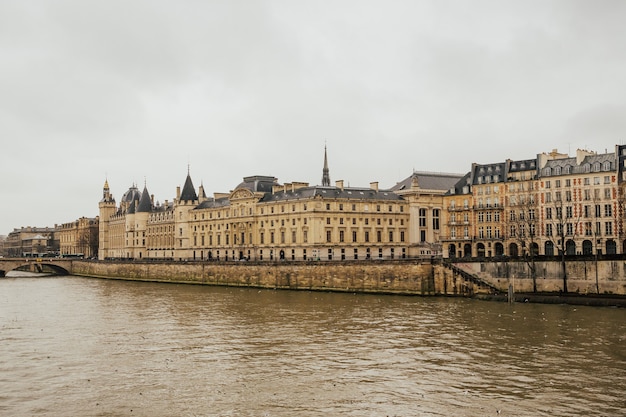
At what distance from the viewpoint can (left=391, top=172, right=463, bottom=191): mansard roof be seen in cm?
8649

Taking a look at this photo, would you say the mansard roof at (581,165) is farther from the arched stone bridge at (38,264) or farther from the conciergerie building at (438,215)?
the arched stone bridge at (38,264)

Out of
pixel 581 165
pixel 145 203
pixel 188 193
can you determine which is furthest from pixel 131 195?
pixel 581 165

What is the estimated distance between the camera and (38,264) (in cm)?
11606

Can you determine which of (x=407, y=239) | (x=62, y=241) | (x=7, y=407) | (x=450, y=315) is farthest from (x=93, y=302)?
(x=62, y=241)

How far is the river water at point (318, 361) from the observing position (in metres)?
22.0

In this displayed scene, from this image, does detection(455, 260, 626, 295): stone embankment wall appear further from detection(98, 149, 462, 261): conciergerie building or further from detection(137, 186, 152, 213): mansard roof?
detection(137, 186, 152, 213): mansard roof

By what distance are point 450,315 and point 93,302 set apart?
30.5 metres

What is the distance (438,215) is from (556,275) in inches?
1335

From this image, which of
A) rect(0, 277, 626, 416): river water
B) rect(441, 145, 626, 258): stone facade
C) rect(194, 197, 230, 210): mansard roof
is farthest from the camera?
rect(194, 197, 230, 210): mansard roof

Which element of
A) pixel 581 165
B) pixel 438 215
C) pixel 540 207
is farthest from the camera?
pixel 438 215

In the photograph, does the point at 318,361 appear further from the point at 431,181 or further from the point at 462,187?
the point at 431,181

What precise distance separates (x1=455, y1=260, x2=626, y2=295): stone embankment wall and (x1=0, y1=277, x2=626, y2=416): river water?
485cm

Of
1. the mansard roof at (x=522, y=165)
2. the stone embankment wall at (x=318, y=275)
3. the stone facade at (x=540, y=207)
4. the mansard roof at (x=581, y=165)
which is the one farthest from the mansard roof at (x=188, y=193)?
the mansard roof at (x=581, y=165)

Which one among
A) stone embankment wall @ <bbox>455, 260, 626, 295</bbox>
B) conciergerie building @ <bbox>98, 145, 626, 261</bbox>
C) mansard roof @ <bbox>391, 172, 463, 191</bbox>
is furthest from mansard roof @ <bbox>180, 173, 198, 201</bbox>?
stone embankment wall @ <bbox>455, 260, 626, 295</bbox>
